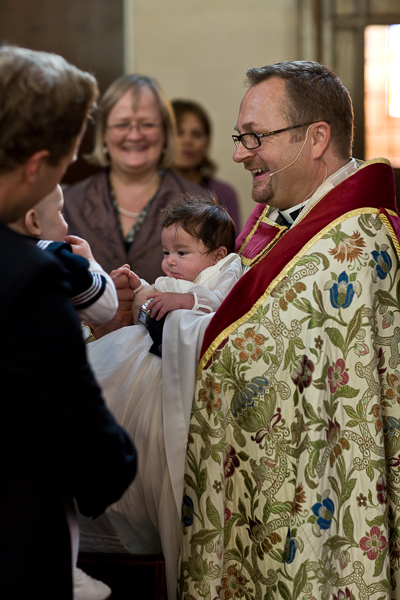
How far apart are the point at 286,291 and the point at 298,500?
19.1 inches

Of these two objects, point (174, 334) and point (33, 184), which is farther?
point (174, 334)

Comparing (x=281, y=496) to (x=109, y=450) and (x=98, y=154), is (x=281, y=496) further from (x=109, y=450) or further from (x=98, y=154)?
(x=98, y=154)

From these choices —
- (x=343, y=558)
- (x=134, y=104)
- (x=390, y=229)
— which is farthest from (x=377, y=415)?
(x=134, y=104)

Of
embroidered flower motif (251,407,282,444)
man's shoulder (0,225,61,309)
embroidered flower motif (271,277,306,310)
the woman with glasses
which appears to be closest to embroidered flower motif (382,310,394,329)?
embroidered flower motif (271,277,306,310)

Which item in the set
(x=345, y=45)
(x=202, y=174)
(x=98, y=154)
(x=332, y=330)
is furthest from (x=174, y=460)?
(x=345, y=45)

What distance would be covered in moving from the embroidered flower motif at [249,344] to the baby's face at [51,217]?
528 mm

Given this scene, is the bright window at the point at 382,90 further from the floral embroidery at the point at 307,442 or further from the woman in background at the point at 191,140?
the floral embroidery at the point at 307,442

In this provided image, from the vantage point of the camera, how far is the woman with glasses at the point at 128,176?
3359mm

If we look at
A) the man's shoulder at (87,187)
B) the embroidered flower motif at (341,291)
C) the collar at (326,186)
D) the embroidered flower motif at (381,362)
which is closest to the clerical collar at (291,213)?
the collar at (326,186)

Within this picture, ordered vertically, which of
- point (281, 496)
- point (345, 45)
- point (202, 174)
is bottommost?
point (281, 496)

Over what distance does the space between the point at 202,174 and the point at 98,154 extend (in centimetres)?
92

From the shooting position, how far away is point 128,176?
3.49m

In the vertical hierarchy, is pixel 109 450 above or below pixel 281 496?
above

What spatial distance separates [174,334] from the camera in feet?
6.17
